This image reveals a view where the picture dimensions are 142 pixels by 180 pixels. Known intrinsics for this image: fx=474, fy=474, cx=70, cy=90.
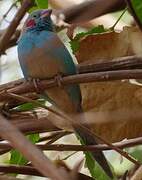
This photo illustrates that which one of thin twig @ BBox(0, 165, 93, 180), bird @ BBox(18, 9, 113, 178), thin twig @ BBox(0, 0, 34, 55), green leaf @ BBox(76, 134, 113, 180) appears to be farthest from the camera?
bird @ BBox(18, 9, 113, 178)

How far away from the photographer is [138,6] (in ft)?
3.33

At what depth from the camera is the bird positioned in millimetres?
1355

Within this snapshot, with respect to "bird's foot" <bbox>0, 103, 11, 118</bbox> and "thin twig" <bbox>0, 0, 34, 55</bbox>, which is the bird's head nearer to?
"bird's foot" <bbox>0, 103, 11, 118</bbox>

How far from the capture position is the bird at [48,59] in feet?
4.44

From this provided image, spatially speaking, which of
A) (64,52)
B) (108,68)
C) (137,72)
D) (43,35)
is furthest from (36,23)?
(137,72)

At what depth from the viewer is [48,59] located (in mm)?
1393

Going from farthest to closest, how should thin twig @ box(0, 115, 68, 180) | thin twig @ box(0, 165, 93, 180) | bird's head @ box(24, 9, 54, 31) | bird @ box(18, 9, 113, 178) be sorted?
1. bird's head @ box(24, 9, 54, 31)
2. bird @ box(18, 9, 113, 178)
3. thin twig @ box(0, 165, 93, 180)
4. thin twig @ box(0, 115, 68, 180)

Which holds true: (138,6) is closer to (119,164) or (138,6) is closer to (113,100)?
(113,100)

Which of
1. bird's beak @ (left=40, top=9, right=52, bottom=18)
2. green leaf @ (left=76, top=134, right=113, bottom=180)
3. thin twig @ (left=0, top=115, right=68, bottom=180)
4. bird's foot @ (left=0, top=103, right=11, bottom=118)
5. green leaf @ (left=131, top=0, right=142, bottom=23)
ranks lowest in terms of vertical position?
green leaf @ (left=76, top=134, right=113, bottom=180)

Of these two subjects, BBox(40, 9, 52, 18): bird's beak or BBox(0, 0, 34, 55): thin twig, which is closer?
BBox(0, 0, 34, 55): thin twig

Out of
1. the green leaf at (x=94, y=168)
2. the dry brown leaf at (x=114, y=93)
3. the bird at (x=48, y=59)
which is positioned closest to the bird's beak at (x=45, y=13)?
the bird at (x=48, y=59)

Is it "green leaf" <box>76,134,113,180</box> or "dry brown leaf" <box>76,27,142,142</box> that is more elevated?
"dry brown leaf" <box>76,27,142,142</box>

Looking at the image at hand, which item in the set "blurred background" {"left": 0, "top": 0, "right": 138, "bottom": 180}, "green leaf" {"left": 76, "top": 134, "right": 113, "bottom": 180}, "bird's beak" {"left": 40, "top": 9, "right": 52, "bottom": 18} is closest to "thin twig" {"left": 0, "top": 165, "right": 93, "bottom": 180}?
"blurred background" {"left": 0, "top": 0, "right": 138, "bottom": 180}

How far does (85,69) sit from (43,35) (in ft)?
1.53
